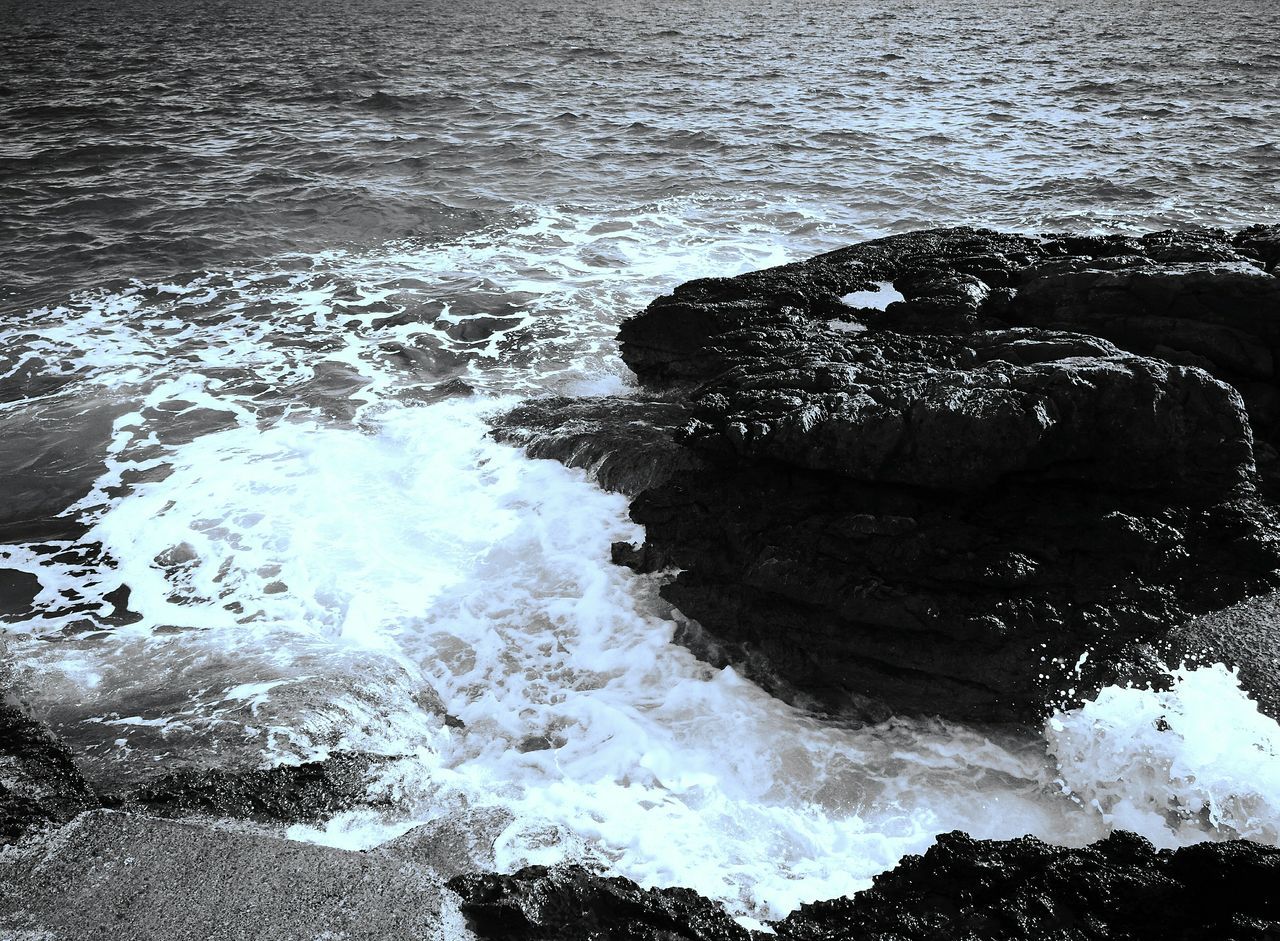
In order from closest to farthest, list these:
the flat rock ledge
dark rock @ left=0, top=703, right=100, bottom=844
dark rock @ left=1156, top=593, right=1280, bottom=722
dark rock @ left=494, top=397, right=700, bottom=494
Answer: dark rock @ left=0, top=703, right=100, bottom=844, dark rock @ left=1156, top=593, right=1280, bottom=722, the flat rock ledge, dark rock @ left=494, top=397, right=700, bottom=494

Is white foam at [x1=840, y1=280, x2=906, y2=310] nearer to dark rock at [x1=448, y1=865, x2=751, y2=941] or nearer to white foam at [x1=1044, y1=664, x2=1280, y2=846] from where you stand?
white foam at [x1=1044, y1=664, x2=1280, y2=846]

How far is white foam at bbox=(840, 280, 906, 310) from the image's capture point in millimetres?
8062

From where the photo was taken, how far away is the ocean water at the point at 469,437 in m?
4.68

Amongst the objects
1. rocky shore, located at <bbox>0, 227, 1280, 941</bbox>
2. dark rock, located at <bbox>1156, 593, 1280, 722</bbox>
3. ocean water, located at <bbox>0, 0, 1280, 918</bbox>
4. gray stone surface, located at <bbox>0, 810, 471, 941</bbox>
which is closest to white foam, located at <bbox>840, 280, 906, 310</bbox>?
rocky shore, located at <bbox>0, 227, 1280, 941</bbox>

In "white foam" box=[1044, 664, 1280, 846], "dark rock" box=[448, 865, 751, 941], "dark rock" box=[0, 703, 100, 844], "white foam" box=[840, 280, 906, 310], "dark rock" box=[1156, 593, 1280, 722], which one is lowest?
"white foam" box=[1044, 664, 1280, 846]

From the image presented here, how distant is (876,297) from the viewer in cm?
820

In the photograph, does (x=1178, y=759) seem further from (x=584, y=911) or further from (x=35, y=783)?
(x=35, y=783)

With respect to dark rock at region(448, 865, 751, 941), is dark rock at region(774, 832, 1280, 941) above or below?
above

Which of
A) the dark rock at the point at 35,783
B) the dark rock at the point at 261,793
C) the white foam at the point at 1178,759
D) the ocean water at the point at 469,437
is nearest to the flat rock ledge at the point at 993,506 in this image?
the white foam at the point at 1178,759

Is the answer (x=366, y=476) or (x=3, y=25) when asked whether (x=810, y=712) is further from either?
(x=3, y=25)

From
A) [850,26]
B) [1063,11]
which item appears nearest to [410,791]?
[850,26]

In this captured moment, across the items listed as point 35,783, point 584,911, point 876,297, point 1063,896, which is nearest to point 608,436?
point 876,297

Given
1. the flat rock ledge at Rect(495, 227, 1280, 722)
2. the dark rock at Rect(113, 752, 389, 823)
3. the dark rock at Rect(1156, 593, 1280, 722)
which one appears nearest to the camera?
the dark rock at Rect(113, 752, 389, 823)

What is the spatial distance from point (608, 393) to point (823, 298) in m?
2.23
